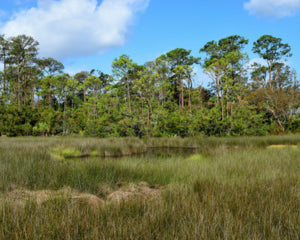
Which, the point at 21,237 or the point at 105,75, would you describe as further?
the point at 105,75

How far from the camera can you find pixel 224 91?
74.7 ft

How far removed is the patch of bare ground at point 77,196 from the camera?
2.79 m

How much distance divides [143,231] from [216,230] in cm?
80

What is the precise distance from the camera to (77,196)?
3.21 m

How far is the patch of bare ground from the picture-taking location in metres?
2.79

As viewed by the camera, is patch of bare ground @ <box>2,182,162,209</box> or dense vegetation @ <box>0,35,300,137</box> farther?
dense vegetation @ <box>0,35,300,137</box>

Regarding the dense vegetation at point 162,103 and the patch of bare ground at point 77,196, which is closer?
the patch of bare ground at point 77,196

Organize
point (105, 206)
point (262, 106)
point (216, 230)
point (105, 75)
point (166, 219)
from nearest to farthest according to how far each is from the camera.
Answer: point (216, 230) < point (166, 219) < point (105, 206) < point (262, 106) < point (105, 75)

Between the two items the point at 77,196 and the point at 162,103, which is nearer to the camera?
the point at 77,196

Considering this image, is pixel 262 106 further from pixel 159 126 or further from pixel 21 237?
pixel 21 237

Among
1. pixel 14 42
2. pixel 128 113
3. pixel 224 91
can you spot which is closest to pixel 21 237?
pixel 128 113

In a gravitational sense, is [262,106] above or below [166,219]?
above

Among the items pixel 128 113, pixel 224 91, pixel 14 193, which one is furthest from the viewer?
pixel 224 91

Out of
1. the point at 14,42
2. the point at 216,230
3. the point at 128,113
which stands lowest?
the point at 216,230
